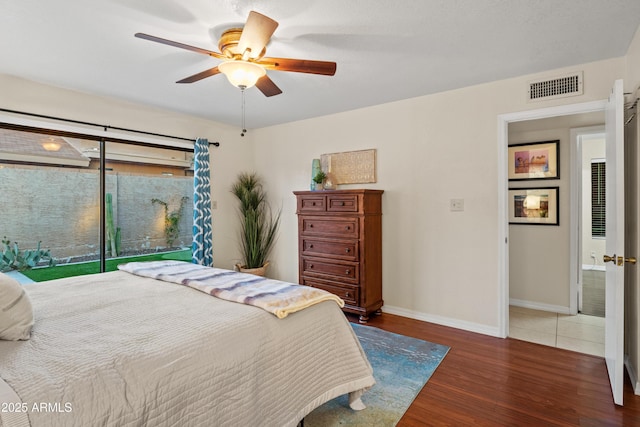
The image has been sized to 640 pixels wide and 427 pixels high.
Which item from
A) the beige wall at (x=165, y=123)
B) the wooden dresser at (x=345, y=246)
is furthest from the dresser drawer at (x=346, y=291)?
the beige wall at (x=165, y=123)

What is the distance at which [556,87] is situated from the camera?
2.74 metres

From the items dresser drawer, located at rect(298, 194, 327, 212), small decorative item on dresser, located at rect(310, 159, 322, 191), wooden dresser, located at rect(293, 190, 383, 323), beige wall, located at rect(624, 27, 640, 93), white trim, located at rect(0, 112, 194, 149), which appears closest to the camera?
beige wall, located at rect(624, 27, 640, 93)

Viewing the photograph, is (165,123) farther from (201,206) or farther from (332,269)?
(332,269)

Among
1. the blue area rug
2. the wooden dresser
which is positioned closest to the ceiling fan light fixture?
the wooden dresser

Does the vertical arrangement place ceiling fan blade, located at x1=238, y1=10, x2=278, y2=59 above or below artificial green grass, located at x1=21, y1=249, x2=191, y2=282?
above

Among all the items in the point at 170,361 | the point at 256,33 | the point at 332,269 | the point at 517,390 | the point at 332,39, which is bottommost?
the point at 517,390

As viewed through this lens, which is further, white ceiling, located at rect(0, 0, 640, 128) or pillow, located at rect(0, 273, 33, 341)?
white ceiling, located at rect(0, 0, 640, 128)

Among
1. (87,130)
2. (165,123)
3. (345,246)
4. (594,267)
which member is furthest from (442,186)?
(594,267)

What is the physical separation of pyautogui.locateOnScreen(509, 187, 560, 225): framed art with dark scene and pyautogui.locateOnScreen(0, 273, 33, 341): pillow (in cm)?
464

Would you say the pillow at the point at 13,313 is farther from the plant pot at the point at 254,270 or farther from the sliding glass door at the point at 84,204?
the plant pot at the point at 254,270

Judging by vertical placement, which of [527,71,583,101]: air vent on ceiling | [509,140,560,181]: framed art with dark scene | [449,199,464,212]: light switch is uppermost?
[527,71,583,101]: air vent on ceiling

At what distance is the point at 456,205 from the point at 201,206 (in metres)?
3.01

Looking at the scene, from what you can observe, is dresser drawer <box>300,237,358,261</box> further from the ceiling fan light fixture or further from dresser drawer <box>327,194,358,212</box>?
the ceiling fan light fixture

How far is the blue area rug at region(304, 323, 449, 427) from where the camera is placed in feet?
6.17
